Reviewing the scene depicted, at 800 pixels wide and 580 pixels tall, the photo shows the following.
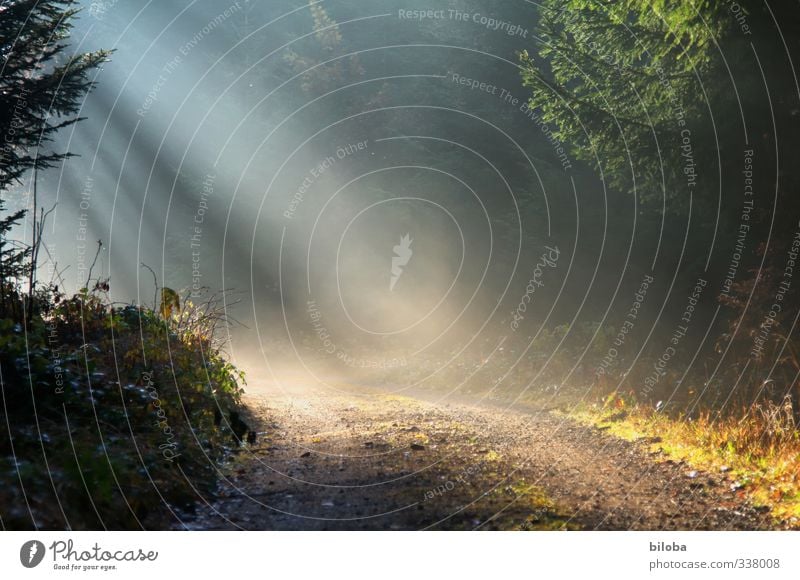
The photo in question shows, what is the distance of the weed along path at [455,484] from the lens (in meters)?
5.99

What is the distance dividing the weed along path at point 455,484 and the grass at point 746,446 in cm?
26

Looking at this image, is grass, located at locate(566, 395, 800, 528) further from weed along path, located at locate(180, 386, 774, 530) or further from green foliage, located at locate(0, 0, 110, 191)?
green foliage, located at locate(0, 0, 110, 191)

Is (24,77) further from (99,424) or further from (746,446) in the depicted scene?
(746,446)

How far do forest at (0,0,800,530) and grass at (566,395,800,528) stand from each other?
47 mm

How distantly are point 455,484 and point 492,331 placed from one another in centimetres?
1599

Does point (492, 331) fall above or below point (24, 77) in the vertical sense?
below

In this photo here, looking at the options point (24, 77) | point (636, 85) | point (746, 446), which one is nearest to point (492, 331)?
point (636, 85)

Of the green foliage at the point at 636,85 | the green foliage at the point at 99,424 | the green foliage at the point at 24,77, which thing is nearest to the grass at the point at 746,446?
the green foliage at the point at 636,85

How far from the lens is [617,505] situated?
6.59 m

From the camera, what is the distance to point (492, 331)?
22.7 meters

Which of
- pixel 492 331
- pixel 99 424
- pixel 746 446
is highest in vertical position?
pixel 492 331

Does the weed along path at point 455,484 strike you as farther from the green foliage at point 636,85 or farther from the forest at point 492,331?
the green foliage at point 636,85

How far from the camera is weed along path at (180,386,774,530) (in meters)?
5.99

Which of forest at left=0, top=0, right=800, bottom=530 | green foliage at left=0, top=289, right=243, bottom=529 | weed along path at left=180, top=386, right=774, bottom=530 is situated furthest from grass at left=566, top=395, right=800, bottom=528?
green foliage at left=0, top=289, right=243, bottom=529
